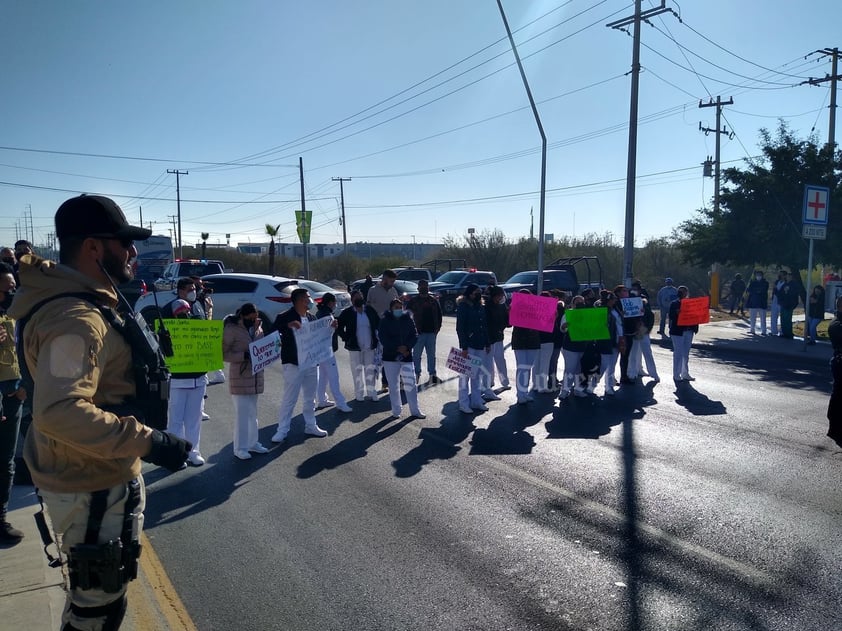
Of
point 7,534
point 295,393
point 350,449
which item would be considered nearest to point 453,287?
point 295,393

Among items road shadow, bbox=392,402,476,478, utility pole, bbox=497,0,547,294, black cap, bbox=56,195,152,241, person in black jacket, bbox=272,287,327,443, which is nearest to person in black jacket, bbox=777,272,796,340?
utility pole, bbox=497,0,547,294

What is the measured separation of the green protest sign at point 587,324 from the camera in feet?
37.3

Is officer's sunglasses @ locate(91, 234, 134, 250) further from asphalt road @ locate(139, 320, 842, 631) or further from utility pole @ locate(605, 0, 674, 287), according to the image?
utility pole @ locate(605, 0, 674, 287)

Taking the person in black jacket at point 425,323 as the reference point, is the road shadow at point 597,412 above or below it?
below

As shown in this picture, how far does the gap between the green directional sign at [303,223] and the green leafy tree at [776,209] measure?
70.7 ft

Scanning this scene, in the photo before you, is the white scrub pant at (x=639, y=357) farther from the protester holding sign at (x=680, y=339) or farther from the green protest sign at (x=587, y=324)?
the green protest sign at (x=587, y=324)

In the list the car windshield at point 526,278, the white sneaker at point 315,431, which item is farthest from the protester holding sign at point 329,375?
the car windshield at point 526,278

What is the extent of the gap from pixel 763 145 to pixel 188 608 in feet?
72.4

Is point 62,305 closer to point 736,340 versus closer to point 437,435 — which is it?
point 437,435

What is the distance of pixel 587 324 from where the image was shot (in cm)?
1144

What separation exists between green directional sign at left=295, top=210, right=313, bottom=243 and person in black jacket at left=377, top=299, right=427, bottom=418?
2782cm

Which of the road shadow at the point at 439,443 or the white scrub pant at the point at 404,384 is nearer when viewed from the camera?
the road shadow at the point at 439,443

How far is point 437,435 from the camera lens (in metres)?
8.95

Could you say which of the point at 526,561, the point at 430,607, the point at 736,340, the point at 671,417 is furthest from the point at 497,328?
the point at 736,340
